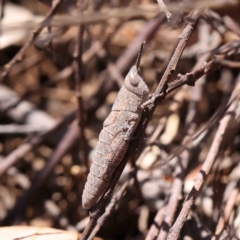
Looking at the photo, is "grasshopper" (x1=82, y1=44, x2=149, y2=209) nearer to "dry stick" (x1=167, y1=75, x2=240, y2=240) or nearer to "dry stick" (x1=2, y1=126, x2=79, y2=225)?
"dry stick" (x1=167, y1=75, x2=240, y2=240)

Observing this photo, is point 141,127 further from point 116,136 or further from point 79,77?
point 79,77

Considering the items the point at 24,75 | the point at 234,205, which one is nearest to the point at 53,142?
the point at 24,75

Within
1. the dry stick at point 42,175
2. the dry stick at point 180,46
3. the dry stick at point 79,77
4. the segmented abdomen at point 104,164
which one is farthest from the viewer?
the dry stick at point 42,175

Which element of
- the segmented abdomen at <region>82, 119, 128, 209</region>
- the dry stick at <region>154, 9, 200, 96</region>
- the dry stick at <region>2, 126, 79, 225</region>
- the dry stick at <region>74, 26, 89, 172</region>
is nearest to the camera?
the dry stick at <region>154, 9, 200, 96</region>

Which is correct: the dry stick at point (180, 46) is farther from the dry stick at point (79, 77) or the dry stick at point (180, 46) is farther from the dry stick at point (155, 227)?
the dry stick at point (79, 77)

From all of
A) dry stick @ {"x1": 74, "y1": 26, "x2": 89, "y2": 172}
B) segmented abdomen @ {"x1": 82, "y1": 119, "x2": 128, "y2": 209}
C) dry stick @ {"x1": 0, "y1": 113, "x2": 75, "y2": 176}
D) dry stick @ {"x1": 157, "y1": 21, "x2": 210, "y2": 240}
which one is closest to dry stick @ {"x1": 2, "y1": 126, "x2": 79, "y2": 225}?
dry stick @ {"x1": 0, "y1": 113, "x2": 75, "y2": 176}

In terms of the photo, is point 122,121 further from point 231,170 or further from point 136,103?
point 231,170

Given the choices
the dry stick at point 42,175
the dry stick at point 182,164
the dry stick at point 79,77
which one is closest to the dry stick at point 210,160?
the dry stick at point 182,164
